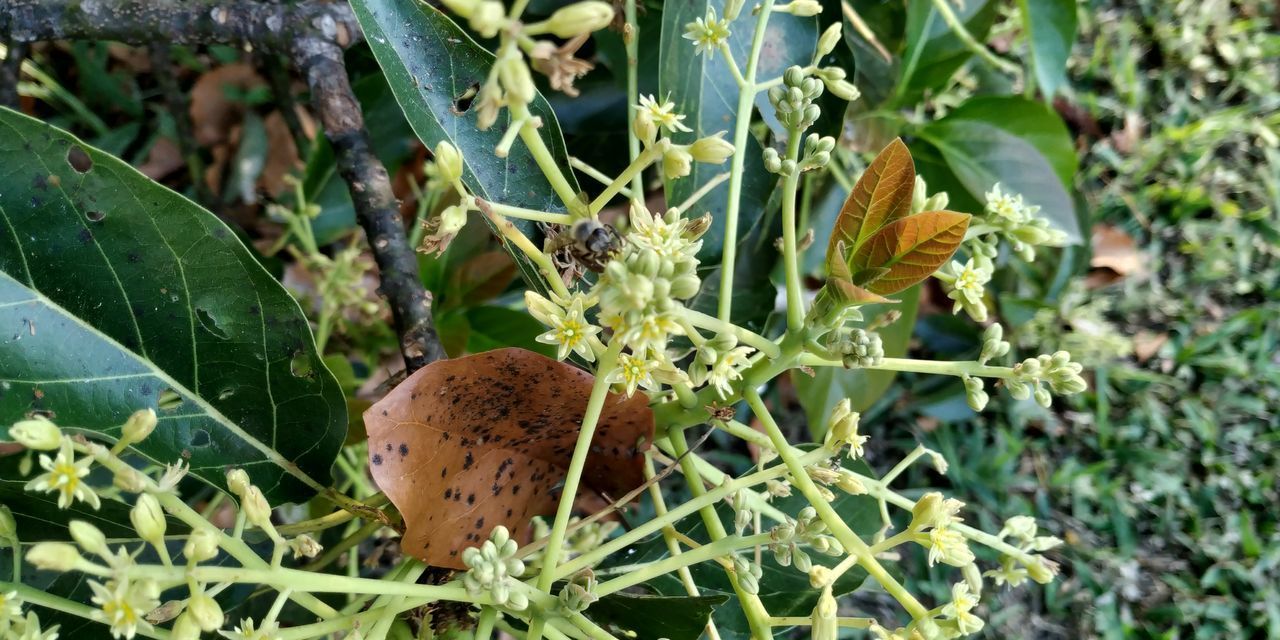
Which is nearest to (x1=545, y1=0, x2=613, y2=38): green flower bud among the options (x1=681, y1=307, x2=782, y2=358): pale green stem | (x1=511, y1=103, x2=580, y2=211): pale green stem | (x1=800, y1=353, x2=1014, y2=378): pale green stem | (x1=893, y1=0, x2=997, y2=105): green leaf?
(x1=511, y1=103, x2=580, y2=211): pale green stem

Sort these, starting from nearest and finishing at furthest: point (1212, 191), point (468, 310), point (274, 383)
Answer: point (274, 383) < point (468, 310) < point (1212, 191)

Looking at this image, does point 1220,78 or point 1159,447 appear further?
point 1220,78

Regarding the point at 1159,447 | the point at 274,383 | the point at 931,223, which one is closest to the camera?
the point at 931,223

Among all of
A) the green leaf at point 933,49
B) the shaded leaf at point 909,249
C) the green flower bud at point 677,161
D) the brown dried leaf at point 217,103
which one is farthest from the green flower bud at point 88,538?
the brown dried leaf at point 217,103

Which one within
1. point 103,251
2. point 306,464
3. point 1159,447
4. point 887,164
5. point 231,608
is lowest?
point 1159,447

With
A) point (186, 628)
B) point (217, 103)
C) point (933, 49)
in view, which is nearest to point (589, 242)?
point (186, 628)

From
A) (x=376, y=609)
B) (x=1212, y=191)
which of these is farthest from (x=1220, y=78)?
(x=376, y=609)

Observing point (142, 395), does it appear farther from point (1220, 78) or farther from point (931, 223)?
point (1220, 78)

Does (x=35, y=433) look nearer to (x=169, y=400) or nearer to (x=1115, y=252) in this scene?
(x=169, y=400)
